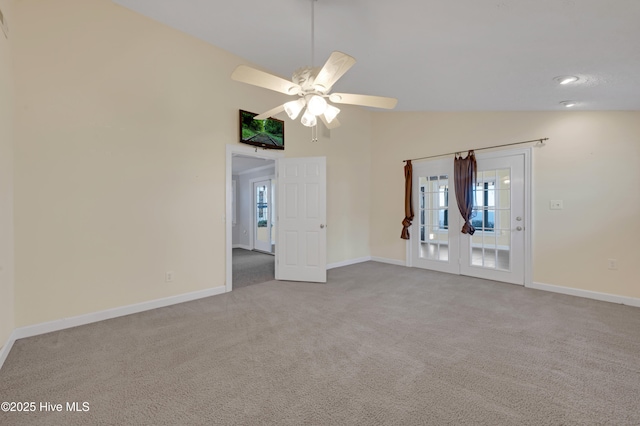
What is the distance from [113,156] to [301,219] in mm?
2588

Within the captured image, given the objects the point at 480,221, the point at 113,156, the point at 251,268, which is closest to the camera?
the point at 113,156

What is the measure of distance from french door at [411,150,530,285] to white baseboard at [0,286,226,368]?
12.8 feet

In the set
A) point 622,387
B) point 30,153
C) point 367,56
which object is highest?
point 367,56

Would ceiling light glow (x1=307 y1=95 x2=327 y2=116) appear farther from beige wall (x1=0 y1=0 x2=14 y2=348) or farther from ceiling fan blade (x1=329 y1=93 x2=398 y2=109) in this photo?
beige wall (x1=0 y1=0 x2=14 y2=348)

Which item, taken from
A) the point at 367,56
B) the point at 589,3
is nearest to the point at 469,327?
the point at 589,3

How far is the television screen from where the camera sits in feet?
13.5

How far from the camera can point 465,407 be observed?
5.65 feet

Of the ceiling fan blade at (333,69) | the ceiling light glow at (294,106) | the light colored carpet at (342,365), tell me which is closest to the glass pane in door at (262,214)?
the light colored carpet at (342,365)

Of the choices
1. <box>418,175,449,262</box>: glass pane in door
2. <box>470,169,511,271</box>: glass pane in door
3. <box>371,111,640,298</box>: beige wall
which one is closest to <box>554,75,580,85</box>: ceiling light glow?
<box>371,111,640,298</box>: beige wall

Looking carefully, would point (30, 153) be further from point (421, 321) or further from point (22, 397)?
point (421, 321)

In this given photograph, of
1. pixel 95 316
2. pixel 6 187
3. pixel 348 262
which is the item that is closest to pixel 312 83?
pixel 6 187

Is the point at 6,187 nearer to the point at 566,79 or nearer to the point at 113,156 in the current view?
the point at 113,156

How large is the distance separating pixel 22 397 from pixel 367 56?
419 cm

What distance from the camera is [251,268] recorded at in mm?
5660
